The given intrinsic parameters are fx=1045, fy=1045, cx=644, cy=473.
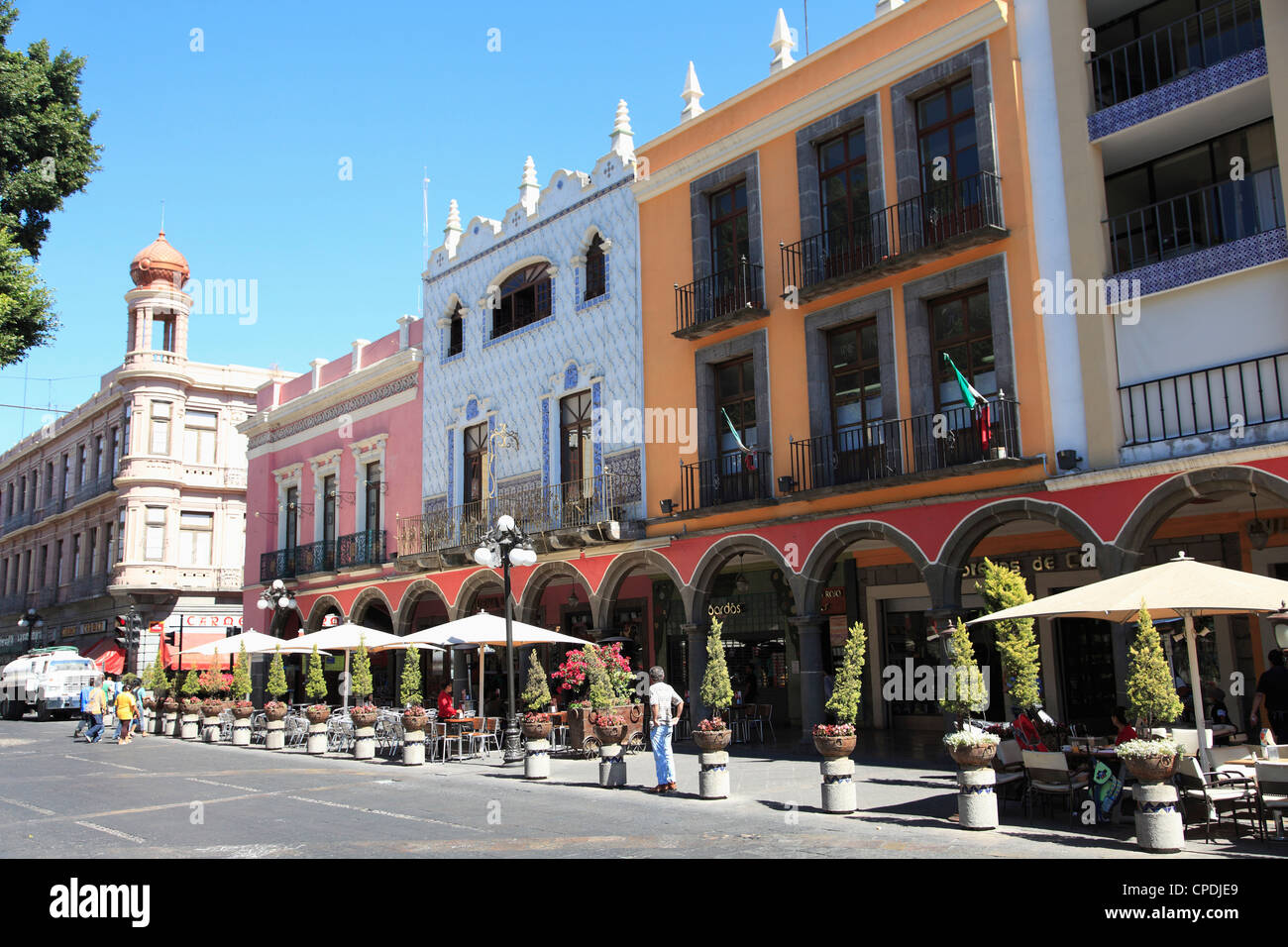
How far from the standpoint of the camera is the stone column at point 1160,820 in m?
9.01

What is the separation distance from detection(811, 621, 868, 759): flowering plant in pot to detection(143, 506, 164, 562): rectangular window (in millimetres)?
35859

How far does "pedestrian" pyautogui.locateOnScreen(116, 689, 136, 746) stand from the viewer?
25188mm

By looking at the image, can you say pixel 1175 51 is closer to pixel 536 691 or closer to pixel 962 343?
pixel 962 343

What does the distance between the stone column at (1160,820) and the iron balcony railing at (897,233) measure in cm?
916

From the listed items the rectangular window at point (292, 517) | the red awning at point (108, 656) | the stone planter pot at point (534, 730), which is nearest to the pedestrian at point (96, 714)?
the rectangular window at point (292, 517)

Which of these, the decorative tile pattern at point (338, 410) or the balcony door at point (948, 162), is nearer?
the balcony door at point (948, 162)

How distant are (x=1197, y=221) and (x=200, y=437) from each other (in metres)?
38.7

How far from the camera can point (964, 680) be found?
11.7 metres

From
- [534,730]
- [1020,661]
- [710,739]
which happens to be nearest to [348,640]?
[534,730]

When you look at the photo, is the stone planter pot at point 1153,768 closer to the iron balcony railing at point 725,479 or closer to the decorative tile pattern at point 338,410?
the iron balcony railing at point 725,479

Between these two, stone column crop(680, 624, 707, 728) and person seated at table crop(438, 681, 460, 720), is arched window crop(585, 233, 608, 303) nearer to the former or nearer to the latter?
stone column crop(680, 624, 707, 728)


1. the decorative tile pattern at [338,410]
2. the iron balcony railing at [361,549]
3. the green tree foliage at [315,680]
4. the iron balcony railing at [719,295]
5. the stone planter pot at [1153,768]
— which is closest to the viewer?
the stone planter pot at [1153,768]

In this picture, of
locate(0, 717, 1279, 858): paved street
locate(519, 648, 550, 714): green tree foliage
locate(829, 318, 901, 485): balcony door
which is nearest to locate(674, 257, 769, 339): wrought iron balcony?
locate(829, 318, 901, 485): balcony door
